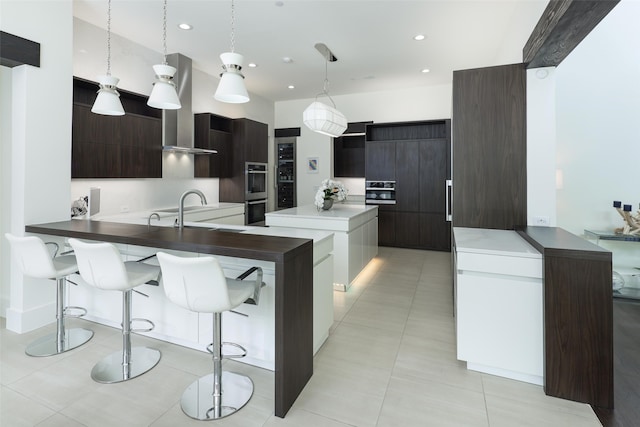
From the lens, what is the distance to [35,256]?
2.29 meters

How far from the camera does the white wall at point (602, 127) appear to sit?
366 cm

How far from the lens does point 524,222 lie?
2.81 m

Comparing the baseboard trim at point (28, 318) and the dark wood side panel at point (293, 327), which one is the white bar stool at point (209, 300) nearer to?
the dark wood side panel at point (293, 327)

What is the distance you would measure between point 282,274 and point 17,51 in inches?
116

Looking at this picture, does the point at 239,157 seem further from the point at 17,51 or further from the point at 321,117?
the point at 17,51

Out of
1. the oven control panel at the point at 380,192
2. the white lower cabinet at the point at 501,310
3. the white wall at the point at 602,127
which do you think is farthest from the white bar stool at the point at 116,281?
the oven control panel at the point at 380,192

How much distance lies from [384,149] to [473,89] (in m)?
3.59

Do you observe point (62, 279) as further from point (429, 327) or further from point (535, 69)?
point (535, 69)

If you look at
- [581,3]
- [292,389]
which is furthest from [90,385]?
[581,3]

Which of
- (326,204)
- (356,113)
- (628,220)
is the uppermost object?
(356,113)

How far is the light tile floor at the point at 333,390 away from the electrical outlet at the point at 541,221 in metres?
1.22

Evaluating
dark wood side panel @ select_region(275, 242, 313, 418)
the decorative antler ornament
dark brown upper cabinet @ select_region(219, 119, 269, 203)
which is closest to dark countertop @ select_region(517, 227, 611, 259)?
dark wood side panel @ select_region(275, 242, 313, 418)

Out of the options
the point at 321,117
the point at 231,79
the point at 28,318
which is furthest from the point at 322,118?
the point at 28,318

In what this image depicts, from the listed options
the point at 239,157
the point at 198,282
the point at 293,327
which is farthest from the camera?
the point at 239,157
